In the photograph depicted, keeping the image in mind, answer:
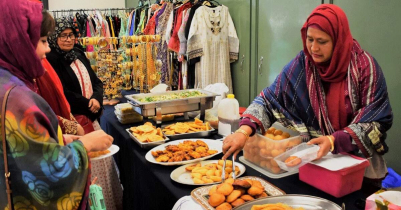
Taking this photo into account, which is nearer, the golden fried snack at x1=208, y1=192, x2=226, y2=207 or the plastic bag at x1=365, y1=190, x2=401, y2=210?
the plastic bag at x1=365, y1=190, x2=401, y2=210

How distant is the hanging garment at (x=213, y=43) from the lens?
3.63m

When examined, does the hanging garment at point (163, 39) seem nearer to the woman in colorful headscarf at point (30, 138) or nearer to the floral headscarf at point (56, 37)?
the floral headscarf at point (56, 37)

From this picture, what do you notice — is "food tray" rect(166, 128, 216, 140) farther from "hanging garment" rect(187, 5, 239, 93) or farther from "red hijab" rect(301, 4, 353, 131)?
"hanging garment" rect(187, 5, 239, 93)

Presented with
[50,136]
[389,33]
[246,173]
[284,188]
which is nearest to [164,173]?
[246,173]

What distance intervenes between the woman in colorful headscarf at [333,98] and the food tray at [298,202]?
0.83 ft

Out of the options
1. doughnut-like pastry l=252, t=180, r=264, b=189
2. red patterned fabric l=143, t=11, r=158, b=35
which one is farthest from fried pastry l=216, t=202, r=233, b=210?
red patterned fabric l=143, t=11, r=158, b=35

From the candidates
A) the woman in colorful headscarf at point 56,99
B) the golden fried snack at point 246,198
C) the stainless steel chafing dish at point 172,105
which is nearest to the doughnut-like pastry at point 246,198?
the golden fried snack at point 246,198

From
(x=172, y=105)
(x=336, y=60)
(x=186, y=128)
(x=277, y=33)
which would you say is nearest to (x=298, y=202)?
(x=336, y=60)

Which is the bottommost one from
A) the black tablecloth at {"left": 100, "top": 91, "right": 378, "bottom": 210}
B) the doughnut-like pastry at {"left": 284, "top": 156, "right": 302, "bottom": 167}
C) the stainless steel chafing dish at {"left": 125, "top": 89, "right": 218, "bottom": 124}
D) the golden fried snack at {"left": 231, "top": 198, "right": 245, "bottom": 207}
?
the black tablecloth at {"left": 100, "top": 91, "right": 378, "bottom": 210}

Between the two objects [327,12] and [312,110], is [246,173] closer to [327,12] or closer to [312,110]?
[312,110]

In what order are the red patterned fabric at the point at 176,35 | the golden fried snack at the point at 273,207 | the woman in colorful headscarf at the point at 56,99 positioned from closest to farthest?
the golden fried snack at the point at 273,207 < the woman in colorful headscarf at the point at 56,99 < the red patterned fabric at the point at 176,35

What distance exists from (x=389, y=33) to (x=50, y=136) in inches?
84.0

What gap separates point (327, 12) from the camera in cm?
145

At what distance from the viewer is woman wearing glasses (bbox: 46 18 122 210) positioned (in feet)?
7.72
